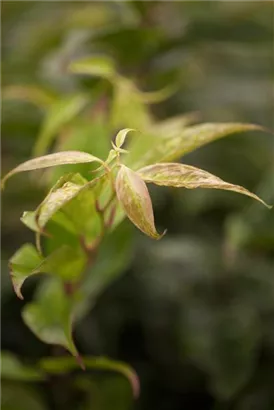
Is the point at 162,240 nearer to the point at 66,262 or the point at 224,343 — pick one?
the point at 224,343

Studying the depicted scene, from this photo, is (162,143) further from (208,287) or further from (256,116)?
(256,116)

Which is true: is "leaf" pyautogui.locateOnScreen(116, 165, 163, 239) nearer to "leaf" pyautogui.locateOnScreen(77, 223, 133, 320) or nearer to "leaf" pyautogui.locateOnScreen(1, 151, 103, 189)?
"leaf" pyautogui.locateOnScreen(1, 151, 103, 189)

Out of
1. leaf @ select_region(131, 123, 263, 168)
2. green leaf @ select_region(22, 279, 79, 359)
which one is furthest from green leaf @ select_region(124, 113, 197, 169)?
green leaf @ select_region(22, 279, 79, 359)

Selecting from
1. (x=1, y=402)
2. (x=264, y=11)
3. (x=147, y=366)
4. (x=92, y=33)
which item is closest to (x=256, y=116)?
(x=264, y=11)

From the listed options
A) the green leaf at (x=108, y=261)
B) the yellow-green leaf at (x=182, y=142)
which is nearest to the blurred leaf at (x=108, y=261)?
the green leaf at (x=108, y=261)

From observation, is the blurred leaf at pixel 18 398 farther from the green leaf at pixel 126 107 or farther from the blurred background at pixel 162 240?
the green leaf at pixel 126 107

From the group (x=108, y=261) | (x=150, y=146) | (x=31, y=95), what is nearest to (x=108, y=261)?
(x=108, y=261)
